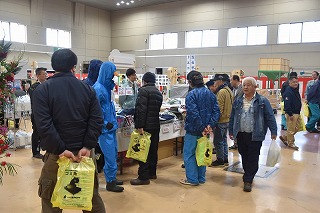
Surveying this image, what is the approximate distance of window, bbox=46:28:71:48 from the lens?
714 inches

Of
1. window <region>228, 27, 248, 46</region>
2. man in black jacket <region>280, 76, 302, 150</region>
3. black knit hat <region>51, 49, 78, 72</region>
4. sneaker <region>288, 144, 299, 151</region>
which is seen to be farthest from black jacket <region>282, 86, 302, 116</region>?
window <region>228, 27, 248, 46</region>

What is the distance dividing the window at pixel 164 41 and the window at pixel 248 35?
377 cm

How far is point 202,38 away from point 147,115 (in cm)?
1525

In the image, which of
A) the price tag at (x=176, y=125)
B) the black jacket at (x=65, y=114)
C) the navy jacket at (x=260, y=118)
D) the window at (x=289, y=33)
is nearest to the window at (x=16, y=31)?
the window at (x=289, y=33)

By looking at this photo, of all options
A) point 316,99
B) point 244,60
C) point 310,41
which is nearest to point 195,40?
point 244,60

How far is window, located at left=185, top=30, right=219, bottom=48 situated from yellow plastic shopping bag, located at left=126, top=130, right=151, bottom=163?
14772 mm

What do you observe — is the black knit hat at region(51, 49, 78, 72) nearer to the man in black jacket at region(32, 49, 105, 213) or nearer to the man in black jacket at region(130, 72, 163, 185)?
the man in black jacket at region(32, 49, 105, 213)

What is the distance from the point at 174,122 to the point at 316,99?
4.43 meters

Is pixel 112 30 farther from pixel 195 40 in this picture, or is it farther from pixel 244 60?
pixel 244 60

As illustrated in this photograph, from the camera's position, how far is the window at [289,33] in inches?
595

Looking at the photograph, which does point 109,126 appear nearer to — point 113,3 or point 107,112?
point 107,112

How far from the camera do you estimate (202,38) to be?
1814 centimetres

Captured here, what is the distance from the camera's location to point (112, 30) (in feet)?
72.1

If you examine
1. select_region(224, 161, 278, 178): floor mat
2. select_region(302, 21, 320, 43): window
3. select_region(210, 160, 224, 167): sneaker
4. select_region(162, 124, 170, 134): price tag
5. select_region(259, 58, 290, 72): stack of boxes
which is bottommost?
select_region(224, 161, 278, 178): floor mat
